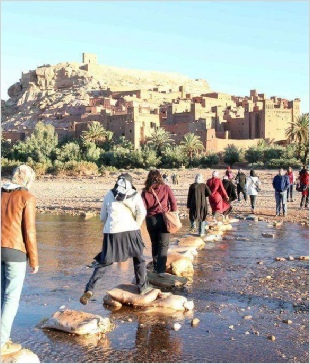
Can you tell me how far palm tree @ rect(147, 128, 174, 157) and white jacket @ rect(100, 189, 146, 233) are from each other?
151 ft

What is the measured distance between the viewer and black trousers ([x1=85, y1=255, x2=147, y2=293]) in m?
6.14

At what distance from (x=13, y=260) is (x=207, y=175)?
32.2 metres

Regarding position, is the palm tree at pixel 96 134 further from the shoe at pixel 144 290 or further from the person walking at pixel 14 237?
the person walking at pixel 14 237

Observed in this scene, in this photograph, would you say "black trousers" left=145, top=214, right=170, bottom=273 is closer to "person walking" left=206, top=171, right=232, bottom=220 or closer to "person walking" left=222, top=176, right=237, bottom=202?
"person walking" left=206, top=171, right=232, bottom=220

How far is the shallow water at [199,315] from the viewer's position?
16.0ft

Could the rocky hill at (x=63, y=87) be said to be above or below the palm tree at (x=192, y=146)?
above

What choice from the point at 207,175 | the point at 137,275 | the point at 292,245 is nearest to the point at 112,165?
the point at 207,175

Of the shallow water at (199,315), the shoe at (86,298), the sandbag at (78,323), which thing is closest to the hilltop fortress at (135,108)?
the shallow water at (199,315)

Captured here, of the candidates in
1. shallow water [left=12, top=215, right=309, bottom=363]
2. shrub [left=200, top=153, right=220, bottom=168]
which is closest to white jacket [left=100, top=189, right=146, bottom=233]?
shallow water [left=12, top=215, right=309, bottom=363]

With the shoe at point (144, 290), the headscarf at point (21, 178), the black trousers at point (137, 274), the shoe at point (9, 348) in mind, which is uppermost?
the headscarf at point (21, 178)

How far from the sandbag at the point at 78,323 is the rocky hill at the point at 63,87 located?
259ft

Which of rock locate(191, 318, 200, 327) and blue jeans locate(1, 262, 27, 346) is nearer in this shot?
blue jeans locate(1, 262, 27, 346)

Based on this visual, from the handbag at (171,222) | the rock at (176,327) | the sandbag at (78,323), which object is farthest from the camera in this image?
the handbag at (171,222)

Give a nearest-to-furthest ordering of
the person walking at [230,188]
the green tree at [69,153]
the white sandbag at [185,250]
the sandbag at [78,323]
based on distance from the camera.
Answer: the sandbag at [78,323]
the white sandbag at [185,250]
the person walking at [230,188]
the green tree at [69,153]
